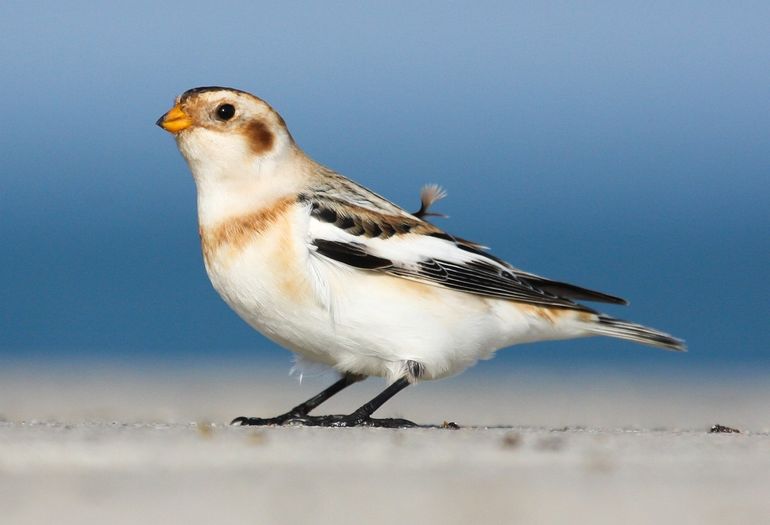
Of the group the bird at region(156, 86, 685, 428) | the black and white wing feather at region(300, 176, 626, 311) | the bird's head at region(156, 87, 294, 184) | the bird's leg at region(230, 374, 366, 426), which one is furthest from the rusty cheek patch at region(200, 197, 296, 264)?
the bird's leg at region(230, 374, 366, 426)

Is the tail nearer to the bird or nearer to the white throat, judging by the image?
the bird

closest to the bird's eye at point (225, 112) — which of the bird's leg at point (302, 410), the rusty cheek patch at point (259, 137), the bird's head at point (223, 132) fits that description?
the bird's head at point (223, 132)

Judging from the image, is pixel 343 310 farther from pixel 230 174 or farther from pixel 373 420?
pixel 230 174

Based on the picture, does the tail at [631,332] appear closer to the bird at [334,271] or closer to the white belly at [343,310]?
the bird at [334,271]

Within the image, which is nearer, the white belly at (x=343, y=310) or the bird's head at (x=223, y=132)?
the white belly at (x=343, y=310)

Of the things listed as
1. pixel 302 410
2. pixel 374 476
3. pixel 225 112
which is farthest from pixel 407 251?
pixel 374 476

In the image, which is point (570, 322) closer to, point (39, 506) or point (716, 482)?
point (716, 482)

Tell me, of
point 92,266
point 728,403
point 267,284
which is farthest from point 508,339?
point 92,266
